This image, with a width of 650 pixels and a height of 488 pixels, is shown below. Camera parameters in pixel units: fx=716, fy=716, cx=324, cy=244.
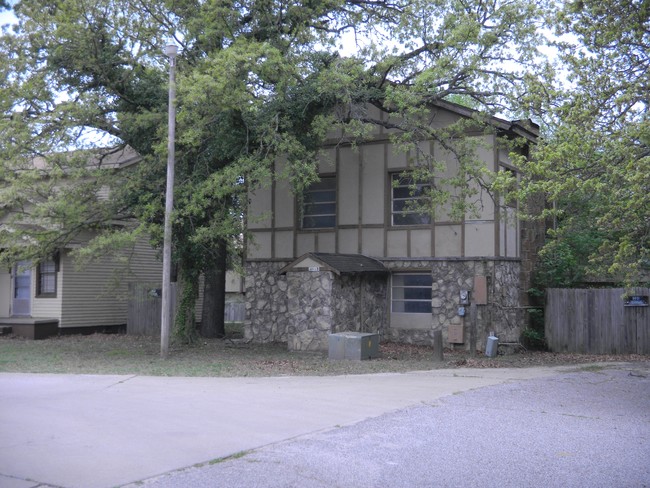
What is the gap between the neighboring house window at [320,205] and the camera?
2291 centimetres

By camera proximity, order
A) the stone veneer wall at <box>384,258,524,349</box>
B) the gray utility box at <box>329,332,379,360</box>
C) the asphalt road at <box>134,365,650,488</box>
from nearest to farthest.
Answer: the asphalt road at <box>134,365,650,488</box>, the gray utility box at <box>329,332,379,360</box>, the stone veneer wall at <box>384,258,524,349</box>

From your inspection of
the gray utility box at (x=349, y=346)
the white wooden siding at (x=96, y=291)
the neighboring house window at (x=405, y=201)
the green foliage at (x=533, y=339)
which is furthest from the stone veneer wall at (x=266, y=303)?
the green foliage at (x=533, y=339)

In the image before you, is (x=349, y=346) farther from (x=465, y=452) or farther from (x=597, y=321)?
(x=465, y=452)

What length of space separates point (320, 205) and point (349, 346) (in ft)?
22.1

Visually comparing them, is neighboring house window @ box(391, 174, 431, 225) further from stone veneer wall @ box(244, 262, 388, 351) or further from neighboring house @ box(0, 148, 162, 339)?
neighboring house @ box(0, 148, 162, 339)

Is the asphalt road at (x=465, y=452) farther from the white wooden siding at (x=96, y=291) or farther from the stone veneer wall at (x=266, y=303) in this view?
the white wooden siding at (x=96, y=291)

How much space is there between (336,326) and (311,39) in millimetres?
8218

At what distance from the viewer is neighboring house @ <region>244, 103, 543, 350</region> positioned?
65.7 ft

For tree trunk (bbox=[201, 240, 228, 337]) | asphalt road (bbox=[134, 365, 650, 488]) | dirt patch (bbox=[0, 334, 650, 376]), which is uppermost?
tree trunk (bbox=[201, 240, 228, 337])

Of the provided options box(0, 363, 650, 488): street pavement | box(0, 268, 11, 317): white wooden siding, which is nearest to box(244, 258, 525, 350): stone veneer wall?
box(0, 363, 650, 488): street pavement

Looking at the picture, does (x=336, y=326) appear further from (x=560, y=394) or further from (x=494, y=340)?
(x=560, y=394)

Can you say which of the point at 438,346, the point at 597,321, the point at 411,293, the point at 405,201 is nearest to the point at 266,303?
the point at 411,293

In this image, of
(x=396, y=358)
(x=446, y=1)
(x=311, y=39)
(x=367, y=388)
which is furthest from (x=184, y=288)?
(x=446, y=1)

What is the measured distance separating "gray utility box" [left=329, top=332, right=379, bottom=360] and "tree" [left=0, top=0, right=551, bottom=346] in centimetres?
371
